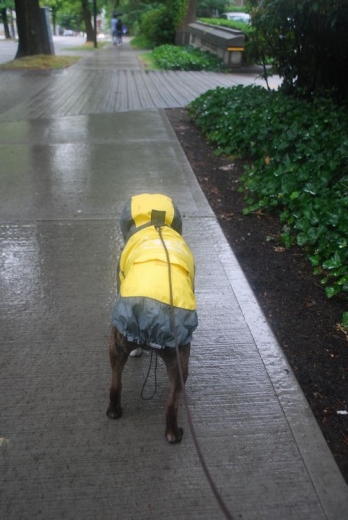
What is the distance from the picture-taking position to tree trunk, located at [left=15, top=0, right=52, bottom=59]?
17281 millimetres

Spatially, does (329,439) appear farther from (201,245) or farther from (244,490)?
(201,245)

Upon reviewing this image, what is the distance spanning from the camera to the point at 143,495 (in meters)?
2.19

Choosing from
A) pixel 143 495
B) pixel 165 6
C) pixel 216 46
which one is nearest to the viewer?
pixel 143 495

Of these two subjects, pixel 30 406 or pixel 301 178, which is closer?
pixel 30 406

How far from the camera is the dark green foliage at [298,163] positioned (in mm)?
4250

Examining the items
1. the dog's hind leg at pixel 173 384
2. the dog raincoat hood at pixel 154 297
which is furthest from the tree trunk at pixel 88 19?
the dog's hind leg at pixel 173 384

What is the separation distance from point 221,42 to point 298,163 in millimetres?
14278

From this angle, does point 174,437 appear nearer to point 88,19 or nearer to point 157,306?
point 157,306

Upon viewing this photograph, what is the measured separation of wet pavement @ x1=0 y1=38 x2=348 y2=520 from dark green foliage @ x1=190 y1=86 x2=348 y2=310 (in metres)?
0.75

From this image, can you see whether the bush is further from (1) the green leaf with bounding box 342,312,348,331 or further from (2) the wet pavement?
(1) the green leaf with bounding box 342,312,348,331

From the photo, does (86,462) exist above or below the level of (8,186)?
above

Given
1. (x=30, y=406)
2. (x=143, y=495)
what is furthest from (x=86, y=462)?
(x=30, y=406)

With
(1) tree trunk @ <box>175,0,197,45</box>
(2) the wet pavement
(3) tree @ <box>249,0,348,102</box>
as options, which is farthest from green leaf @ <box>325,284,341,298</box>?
(1) tree trunk @ <box>175,0,197,45</box>

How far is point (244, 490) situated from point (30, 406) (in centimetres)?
125
